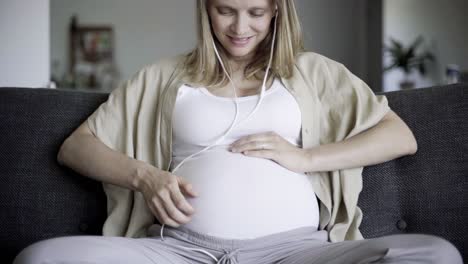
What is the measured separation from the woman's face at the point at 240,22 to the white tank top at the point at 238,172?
0.13 m

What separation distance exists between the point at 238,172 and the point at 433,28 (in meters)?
5.63

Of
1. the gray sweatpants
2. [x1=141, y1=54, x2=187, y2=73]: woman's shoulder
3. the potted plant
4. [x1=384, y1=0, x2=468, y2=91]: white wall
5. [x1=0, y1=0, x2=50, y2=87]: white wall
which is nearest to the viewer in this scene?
the gray sweatpants

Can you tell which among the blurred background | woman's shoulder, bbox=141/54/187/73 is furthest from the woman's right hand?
the blurred background

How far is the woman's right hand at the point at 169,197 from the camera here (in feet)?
4.64

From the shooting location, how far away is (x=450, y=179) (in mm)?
1559

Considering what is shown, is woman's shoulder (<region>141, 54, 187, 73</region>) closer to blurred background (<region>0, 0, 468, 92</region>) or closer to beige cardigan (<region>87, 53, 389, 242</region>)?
beige cardigan (<region>87, 53, 389, 242</region>)

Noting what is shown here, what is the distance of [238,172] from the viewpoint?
149cm

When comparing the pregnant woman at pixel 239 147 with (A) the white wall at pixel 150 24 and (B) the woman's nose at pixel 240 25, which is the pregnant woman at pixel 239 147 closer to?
(B) the woman's nose at pixel 240 25

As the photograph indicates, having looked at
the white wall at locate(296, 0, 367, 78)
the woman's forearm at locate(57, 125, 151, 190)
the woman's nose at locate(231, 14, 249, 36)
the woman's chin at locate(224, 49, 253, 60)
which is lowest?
the woman's forearm at locate(57, 125, 151, 190)

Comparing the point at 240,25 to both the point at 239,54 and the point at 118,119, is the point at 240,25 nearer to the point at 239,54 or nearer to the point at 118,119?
the point at 239,54

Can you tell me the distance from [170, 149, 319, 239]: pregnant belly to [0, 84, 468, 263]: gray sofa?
0.67 feet

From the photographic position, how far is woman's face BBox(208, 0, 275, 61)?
164 cm

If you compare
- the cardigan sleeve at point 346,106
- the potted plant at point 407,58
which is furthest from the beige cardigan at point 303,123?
the potted plant at point 407,58

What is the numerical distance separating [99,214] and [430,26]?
5671mm
